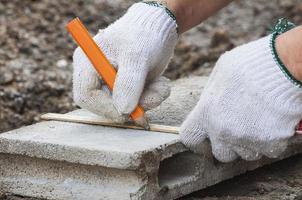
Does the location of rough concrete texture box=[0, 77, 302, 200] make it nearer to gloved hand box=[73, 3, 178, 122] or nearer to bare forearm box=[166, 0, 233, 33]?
gloved hand box=[73, 3, 178, 122]

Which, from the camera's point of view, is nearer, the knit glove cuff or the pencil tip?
the knit glove cuff

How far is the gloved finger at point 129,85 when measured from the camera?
2.12 metres

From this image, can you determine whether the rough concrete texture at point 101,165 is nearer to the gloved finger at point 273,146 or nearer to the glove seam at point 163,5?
the gloved finger at point 273,146

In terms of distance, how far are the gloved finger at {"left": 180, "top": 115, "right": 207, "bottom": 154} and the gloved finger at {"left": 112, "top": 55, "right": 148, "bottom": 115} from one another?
0.56 feet

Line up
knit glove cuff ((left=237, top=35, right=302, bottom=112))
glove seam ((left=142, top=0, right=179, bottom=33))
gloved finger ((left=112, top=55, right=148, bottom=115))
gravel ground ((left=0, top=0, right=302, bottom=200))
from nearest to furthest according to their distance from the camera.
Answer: knit glove cuff ((left=237, top=35, right=302, bottom=112)) < gloved finger ((left=112, top=55, right=148, bottom=115)) < glove seam ((left=142, top=0, right=179, bottom=33)) < gravel ground ((left=0, top=0, right=302, bottom=200))

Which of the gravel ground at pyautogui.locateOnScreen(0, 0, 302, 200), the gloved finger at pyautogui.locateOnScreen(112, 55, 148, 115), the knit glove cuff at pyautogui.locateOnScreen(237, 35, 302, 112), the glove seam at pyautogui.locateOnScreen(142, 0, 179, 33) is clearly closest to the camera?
the knit glove cuff at pyautogui.locateOnScreen(237, 35, 302, 112)

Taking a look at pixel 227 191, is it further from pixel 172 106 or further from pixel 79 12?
pixel 79 12

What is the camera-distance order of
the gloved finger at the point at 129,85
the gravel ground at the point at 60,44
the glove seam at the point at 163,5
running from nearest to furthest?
the gloved finger at the point at 129,85 → the glove seam at the point at 163,5 → the gravel ground at the point at 60,44

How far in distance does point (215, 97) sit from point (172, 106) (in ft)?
1.73

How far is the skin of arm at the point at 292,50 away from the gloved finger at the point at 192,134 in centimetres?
29

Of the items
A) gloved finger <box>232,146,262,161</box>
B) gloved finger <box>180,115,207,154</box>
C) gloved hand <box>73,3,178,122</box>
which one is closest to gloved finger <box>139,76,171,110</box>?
gloved hand <box>73,3,178,122</box>

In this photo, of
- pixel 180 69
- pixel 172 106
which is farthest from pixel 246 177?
pixel 180 69

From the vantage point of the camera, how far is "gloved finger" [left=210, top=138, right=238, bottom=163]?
2012 millimetres

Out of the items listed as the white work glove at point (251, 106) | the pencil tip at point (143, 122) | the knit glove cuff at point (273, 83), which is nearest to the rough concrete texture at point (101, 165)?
the pencil tip at point (143, 122)
